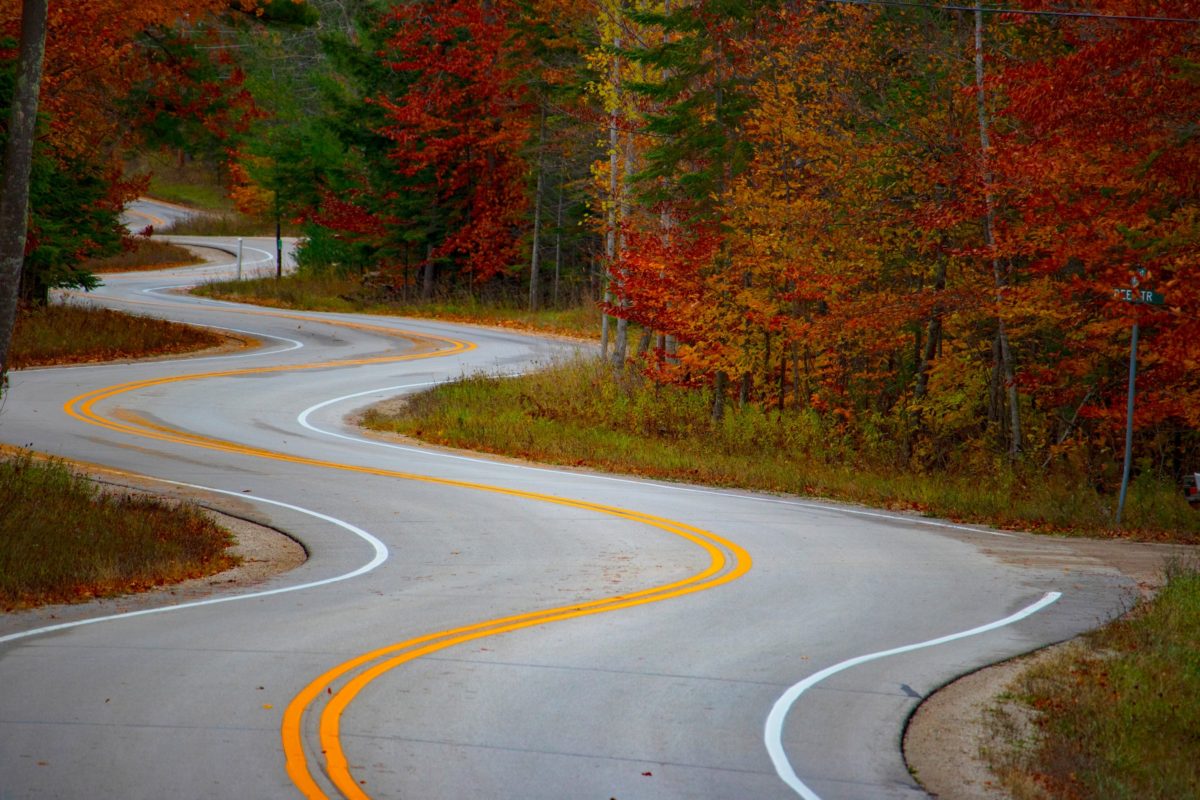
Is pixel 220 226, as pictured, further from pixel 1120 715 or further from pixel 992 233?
pixel 1120 715

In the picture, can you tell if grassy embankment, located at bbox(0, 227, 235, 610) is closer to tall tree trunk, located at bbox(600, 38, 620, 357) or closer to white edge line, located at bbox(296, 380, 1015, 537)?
white edge line, located at bbox(296, 380, 1015, 537)

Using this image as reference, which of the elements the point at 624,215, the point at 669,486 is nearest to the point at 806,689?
the point at 669,486

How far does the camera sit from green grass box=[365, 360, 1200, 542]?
19516 mm

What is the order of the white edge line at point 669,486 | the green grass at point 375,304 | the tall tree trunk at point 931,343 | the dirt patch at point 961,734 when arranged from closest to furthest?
the dirt patch at point 961,734
the white edge line at point 669,486
the tall tree trunk at point 931,343
the green grass at point 375,304

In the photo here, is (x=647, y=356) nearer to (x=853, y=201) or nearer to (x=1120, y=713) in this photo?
(x=853, y=201)

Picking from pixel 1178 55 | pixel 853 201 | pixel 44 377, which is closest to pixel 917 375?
pixel 853 201

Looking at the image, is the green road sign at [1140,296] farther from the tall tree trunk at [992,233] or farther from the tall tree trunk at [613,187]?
the tall tree trunk at [613,187]

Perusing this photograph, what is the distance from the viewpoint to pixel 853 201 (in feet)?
80.4

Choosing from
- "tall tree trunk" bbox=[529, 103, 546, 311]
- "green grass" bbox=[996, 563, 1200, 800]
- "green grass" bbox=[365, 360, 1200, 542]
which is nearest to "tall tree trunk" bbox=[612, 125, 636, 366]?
"green grass" bbox=[365, 360, 1200, 542]

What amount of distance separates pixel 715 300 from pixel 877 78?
5.31 meters

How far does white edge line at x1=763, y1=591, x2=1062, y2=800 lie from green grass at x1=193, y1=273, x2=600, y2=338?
3040 centimetres

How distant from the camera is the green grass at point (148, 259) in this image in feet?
196

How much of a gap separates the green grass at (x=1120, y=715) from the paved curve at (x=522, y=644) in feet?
2.28

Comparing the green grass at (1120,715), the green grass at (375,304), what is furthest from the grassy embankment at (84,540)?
the green grass at (375,304)
